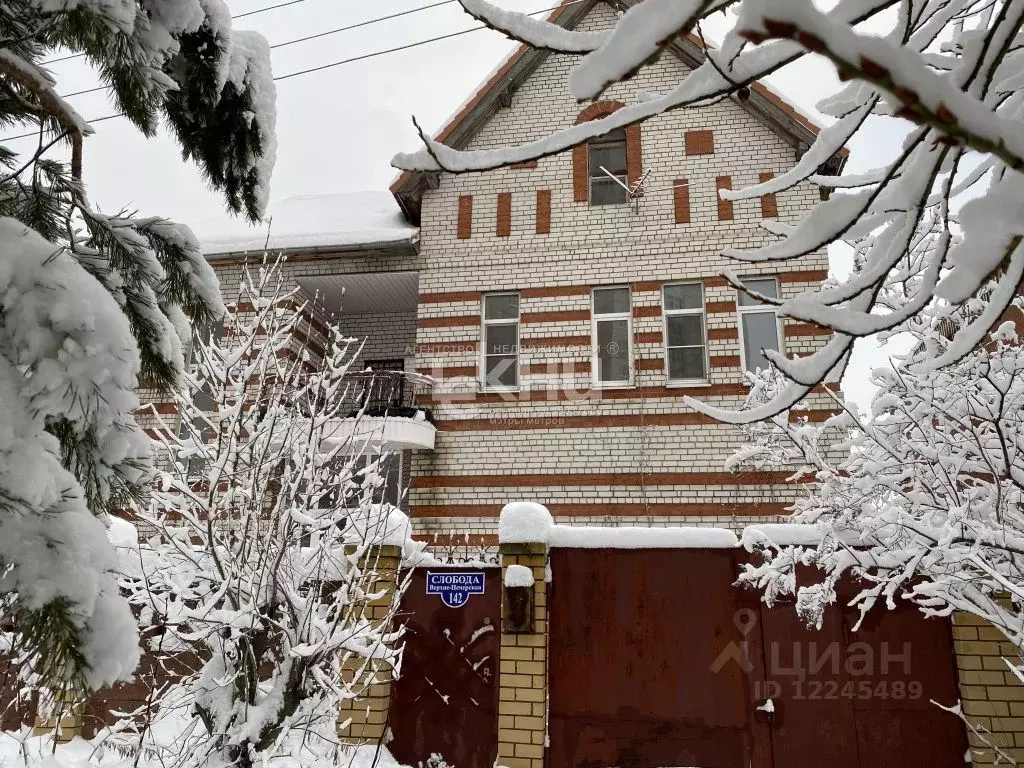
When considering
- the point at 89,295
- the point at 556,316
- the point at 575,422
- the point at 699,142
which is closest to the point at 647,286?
the point at 556,316

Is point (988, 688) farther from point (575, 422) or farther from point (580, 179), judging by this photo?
point (580, 179)

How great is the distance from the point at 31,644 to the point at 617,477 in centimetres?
830

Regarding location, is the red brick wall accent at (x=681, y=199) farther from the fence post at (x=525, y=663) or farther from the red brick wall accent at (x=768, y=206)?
the fence post at (x=525, y=663)

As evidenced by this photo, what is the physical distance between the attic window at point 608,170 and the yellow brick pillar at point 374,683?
7.03 meters

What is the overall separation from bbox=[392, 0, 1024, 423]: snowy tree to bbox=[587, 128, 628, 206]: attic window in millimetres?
8857

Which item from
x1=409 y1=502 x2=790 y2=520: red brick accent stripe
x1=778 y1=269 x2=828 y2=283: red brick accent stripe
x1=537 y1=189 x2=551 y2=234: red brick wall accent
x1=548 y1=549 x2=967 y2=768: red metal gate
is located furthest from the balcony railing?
x1=778 y1=269 x2=828 y2=283: red brick accent stripe

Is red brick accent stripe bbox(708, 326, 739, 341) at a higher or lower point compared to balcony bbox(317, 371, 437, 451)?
higher

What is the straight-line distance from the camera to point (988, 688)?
459cm

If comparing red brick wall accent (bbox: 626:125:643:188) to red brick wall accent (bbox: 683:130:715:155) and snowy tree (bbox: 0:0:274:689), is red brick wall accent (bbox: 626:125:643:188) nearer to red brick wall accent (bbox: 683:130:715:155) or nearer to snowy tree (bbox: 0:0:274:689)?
red brick wall accent (bbox: 683:130:715:155)

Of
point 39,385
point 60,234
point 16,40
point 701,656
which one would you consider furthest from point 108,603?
point 701,656

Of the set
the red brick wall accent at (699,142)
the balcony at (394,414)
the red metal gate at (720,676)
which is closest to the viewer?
the red metal gate at (720,676)

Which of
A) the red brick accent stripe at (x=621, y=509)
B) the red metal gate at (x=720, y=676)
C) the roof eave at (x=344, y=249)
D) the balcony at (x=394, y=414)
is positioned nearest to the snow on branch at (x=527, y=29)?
the red metal gate at (x=720, y=676)

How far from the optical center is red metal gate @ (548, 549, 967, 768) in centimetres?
479

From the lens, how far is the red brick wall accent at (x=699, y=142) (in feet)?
33.4
